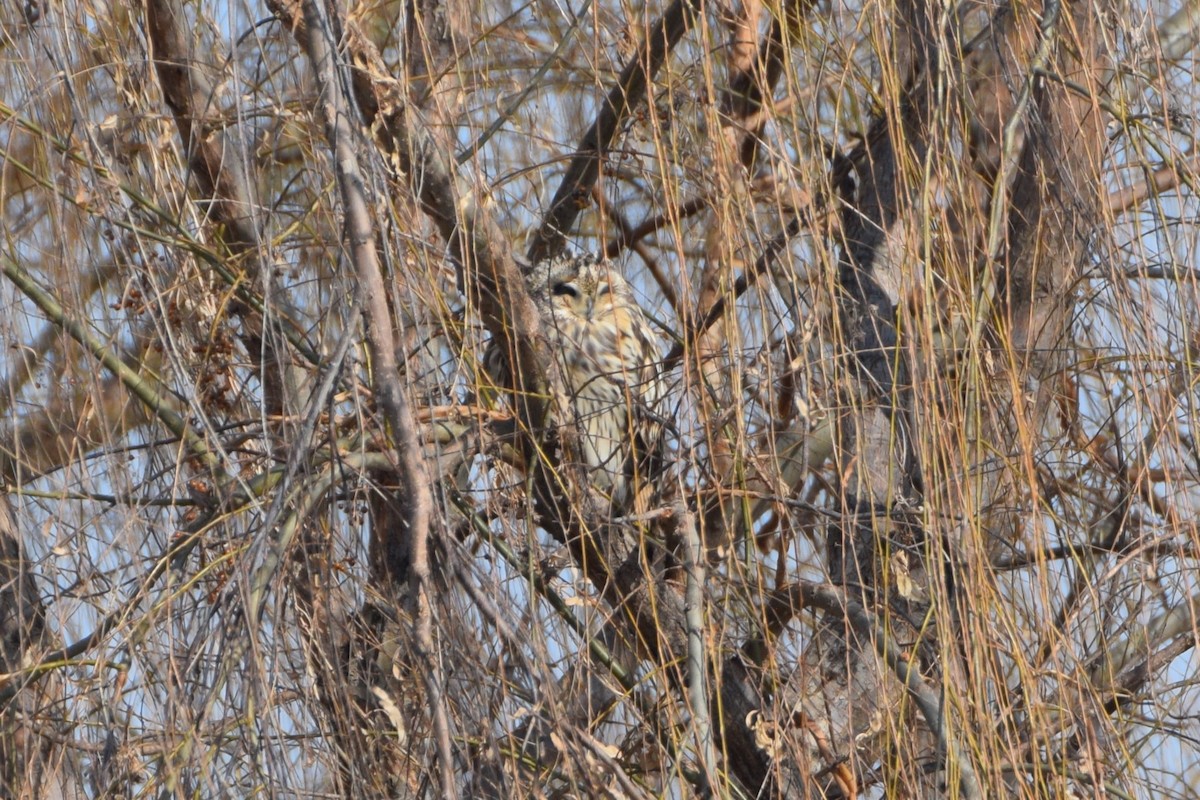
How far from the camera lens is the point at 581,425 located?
2.08 m

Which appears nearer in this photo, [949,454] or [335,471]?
[335,471]

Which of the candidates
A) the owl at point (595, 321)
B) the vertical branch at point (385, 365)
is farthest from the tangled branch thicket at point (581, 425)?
the owl at point (595, 321)

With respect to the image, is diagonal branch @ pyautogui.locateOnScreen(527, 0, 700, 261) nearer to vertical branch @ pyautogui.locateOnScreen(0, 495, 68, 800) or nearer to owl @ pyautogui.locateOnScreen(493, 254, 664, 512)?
owl @ pyautogui.locateOnScreen(493, 254, 664, 512)

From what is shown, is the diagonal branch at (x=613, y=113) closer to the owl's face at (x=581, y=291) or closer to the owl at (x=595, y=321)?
the owl at (x=595, y=321)

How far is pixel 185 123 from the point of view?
2398 millimetres

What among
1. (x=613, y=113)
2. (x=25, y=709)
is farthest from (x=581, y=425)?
(x=25, y=709)

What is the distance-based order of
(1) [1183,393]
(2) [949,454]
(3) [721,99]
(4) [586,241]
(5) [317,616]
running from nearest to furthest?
(5) [317,616]
(2) [949,454]
(1) [1183,393]
(3) [721,99]
(4) [586,241]

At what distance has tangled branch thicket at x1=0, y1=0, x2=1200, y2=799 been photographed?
1591mm

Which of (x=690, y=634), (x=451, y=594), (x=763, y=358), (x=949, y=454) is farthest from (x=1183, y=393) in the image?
(x=451, y=594)

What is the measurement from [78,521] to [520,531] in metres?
0.56

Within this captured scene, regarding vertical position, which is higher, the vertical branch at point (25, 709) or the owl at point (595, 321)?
the owl at point (595, 321)

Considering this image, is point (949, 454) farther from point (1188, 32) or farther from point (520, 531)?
point (1188, 32)

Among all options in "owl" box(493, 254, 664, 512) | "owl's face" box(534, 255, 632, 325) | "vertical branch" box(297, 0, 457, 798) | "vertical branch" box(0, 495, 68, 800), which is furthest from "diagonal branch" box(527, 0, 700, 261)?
"vertical branch" box(0, 495, 68, 800)

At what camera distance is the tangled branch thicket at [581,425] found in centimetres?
159
